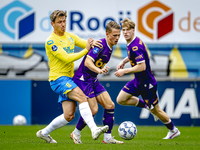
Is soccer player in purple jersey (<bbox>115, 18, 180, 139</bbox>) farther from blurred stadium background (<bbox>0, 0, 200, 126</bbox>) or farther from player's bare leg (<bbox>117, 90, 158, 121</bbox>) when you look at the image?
blurred stadium background (<bbox>0, 0, 200, 126</bbox>)

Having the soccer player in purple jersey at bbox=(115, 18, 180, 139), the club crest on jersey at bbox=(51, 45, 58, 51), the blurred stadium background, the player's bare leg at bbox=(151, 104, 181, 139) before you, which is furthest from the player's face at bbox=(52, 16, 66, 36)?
the blurred stadium background

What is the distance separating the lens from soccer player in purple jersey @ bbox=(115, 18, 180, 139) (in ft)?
20.6

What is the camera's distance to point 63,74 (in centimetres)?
582

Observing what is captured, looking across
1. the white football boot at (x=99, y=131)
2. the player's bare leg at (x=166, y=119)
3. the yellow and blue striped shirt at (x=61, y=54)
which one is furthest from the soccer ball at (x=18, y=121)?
the white football boot at (x=99, y=131)

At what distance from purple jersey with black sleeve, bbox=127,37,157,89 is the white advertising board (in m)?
6.11

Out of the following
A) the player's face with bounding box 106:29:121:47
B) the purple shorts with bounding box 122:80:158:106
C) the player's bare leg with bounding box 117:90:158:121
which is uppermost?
the player's face with bounding box 106:29:121:47

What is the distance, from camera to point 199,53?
41.1 ft

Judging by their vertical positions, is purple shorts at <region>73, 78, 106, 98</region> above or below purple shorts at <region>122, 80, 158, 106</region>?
above

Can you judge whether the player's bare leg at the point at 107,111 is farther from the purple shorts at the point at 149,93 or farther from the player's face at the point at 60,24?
the player's face at the point at 60,24

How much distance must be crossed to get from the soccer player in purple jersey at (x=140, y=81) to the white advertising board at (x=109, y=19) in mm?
5903

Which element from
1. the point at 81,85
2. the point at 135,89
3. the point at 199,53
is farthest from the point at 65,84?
the point at 199,53

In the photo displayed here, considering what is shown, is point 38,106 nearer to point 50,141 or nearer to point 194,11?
point 50,141

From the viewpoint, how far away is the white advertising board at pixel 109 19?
1285 cm

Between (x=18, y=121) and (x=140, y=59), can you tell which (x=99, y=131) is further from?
(x=18, y=121)
